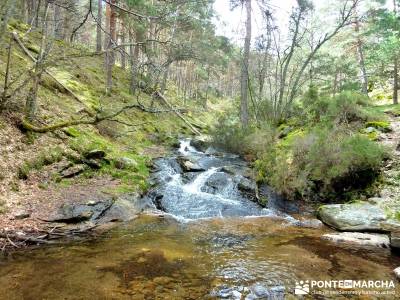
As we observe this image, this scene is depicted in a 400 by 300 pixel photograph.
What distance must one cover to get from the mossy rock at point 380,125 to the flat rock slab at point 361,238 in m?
6.47

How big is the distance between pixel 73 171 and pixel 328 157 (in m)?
7.76

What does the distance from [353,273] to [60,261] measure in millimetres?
5164

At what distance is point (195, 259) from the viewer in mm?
6297

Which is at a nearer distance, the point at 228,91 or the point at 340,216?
the point at 340,216

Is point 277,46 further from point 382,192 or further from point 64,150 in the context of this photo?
point 64,150

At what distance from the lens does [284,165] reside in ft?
35.3

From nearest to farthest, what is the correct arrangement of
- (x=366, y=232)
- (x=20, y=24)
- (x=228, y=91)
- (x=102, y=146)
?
(x=366, y=232)
(x=102, y=146)
(x=20, y=24)
(x=228, y=91)

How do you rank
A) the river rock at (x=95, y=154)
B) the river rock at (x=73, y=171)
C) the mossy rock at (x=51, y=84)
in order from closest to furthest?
the river rock at (x=73, y=171) < the river rock at (x=95, y=154) < the mossy rock at (x=51, y=84)

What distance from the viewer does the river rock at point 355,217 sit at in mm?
8125

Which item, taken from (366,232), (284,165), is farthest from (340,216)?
(284,165)

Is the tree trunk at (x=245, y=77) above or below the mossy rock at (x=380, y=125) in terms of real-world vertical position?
above

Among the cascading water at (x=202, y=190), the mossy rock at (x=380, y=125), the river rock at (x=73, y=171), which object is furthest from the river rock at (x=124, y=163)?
the mossy rock at (x=380, y=125)

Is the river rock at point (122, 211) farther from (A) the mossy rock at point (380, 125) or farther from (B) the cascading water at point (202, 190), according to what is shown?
(A) the mossy rock at point (380, 125)

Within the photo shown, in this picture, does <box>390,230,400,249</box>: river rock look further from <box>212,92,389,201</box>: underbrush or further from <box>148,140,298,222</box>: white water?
<box>212,92,389,201</box>: underbrush
